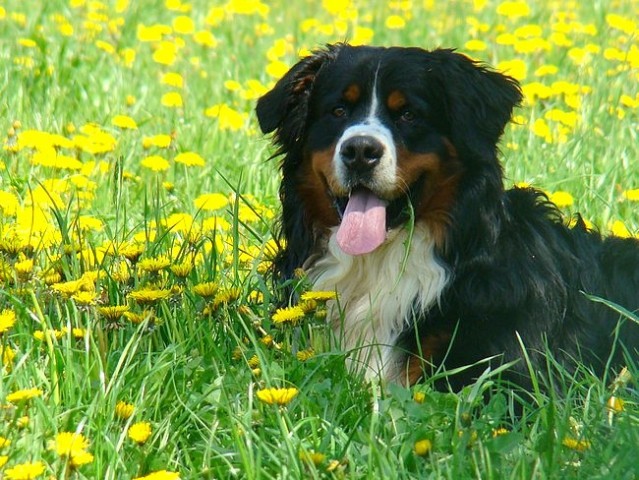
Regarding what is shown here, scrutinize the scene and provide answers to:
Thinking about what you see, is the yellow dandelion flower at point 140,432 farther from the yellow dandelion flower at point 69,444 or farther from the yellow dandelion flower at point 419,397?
the yellow dandelion flower at point 419,397

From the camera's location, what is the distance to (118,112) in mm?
6449

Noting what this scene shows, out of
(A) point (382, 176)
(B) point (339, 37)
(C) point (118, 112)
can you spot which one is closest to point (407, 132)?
(A) point (382, 176)

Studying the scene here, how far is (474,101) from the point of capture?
4.05m

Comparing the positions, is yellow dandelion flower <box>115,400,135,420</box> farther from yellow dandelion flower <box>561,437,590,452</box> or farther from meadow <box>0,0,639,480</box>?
yellow dandelion flower <box>561,437,590,452</box>

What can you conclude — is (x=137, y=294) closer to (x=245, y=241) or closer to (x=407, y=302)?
(x=407, y=302)

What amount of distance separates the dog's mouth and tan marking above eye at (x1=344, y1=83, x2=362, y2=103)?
1.00ft

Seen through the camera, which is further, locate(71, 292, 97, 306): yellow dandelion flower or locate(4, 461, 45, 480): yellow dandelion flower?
locate(71, 292, 97, 306): yellow dandelion flower

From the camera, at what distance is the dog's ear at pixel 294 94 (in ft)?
13.9

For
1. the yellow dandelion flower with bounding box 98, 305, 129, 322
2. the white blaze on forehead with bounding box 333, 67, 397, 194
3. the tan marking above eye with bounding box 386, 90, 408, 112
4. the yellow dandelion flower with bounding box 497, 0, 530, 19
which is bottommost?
the yellow dandelion flower with bounding box 98, 305, 129, 322

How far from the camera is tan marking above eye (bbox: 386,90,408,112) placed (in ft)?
13.2

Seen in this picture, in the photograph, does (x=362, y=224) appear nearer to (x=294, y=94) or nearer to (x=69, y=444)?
(x=294, y=94)

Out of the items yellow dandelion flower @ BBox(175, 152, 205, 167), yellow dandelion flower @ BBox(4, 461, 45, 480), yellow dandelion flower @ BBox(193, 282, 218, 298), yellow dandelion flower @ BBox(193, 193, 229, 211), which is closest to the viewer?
yellow dandelion flower @ BBox(4, 461, 45, 480)

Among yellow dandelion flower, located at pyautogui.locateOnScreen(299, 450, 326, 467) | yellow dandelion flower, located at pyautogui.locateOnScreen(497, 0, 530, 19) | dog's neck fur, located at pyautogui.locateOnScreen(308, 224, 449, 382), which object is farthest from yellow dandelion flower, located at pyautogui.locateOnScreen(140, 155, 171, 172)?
yellow dandelion flower, located at pyautogui.locateOnScreen(497, 0, 530, 19)

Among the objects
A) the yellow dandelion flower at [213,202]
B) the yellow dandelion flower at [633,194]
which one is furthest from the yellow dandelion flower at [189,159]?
the yellow dandelion flower at [633,194]
